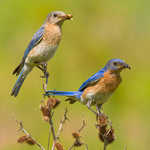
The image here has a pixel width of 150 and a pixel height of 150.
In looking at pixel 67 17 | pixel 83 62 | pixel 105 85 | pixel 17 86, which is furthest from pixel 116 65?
pixel 83 62

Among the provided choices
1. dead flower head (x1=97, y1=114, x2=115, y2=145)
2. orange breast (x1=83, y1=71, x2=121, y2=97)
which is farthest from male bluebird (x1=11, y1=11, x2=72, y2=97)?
dead flower head (x1=97, y1=114, x2=115, y2=145)

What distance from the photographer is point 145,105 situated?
9.90 m

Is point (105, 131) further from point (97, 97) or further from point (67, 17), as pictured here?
point (67, 17)

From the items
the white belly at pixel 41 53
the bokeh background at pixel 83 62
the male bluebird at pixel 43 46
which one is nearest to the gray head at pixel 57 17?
the male bluebird at pixel 43 46

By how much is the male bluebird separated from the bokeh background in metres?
1.43

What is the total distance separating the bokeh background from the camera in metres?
9.26

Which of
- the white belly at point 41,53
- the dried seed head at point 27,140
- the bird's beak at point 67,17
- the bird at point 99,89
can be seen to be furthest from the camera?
the white belly at point 41,53

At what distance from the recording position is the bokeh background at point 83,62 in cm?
926

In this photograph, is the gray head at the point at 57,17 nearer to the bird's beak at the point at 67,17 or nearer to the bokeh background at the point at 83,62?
the bird's beak at the point at 67,17

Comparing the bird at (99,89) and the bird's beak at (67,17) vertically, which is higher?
the bird's beak at (67,17)

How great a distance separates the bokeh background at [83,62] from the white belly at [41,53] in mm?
1629

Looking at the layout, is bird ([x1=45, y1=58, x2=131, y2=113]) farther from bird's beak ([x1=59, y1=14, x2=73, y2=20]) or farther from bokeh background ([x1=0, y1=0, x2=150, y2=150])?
bokeh background ([x1=0, y1=0, x2=150, y2=150])

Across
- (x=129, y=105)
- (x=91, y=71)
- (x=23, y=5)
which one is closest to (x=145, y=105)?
(x=129, y=105)

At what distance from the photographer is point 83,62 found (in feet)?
36.1
